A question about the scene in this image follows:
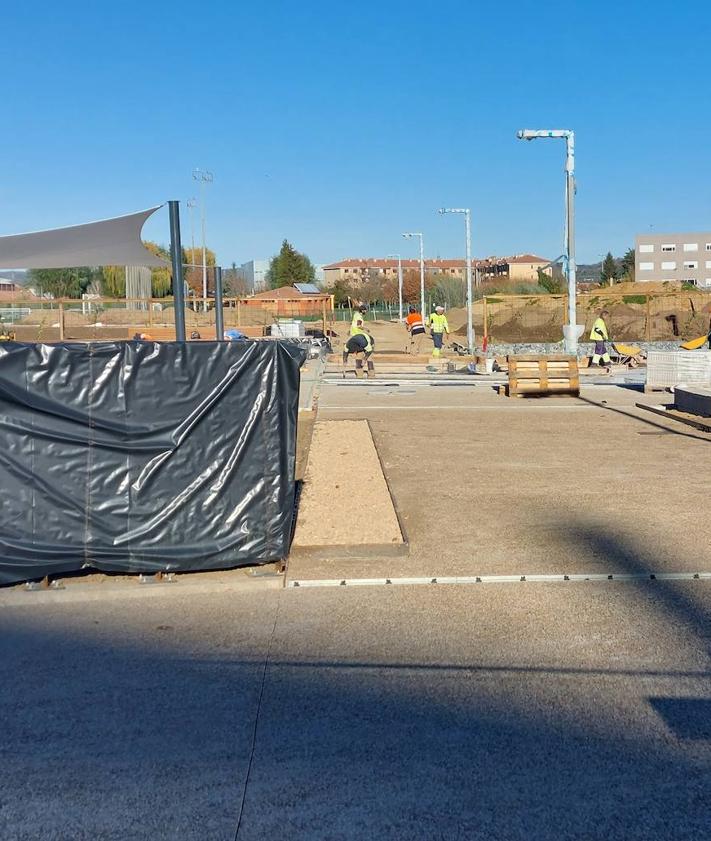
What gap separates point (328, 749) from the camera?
428cm

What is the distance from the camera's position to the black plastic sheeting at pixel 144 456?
6695 mm

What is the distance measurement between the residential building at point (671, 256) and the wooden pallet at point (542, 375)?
90.7 m

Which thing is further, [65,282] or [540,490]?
[65,282]

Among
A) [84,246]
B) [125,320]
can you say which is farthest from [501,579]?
[125,320]

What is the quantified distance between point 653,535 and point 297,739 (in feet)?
14.5

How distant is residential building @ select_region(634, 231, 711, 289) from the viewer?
10525 cm

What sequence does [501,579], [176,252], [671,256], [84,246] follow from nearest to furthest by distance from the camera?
1. [501,579]
2. [176,252]
3. [84,246]
4. [671,256]

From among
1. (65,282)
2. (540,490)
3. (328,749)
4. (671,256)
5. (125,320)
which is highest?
(671,256)

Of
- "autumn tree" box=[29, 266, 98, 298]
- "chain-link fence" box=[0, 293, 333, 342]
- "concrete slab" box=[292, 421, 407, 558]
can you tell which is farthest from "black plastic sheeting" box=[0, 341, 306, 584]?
"autumn tree" box=[29, 266, 98, 298]

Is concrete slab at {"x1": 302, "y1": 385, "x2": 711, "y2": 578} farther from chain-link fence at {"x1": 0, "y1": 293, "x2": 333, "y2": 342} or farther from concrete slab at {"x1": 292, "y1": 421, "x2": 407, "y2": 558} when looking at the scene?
chain-link fence at {"x1": 0, "y1": 293, "x2": 333, "y2": 342}

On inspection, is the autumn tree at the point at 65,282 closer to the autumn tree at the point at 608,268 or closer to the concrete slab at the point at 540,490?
the concrete slab at the point at 540,490

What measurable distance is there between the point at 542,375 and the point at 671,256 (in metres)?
93.8

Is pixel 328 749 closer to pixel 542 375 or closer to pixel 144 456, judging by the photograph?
pixel 144 456

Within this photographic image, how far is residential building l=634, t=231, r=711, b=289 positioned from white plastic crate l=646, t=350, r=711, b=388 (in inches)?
3534
